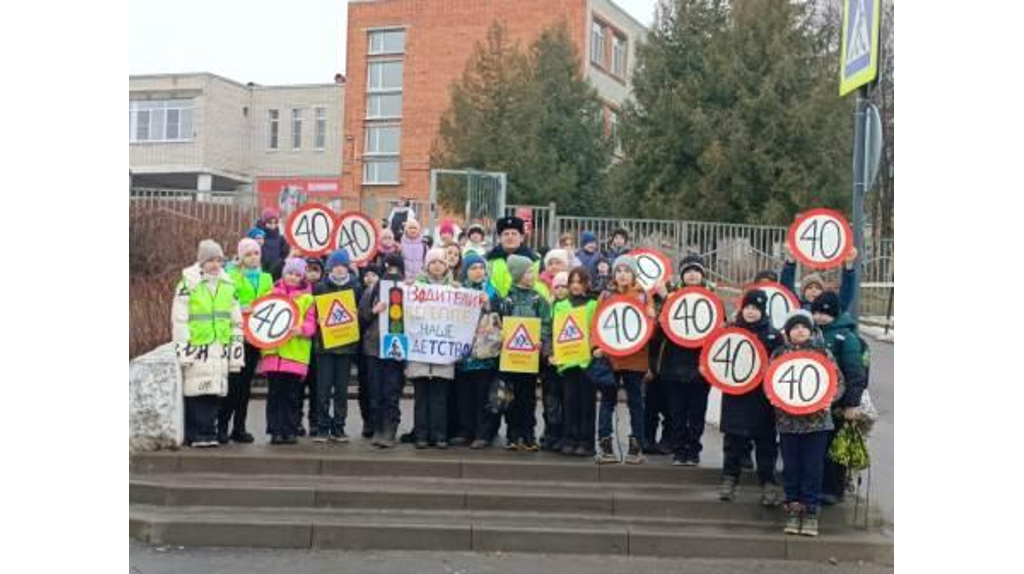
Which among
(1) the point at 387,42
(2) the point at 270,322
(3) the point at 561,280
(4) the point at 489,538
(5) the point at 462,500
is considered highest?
(1) the point at 387,42

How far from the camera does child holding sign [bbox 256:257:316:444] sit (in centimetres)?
938

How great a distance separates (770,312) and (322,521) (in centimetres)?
368

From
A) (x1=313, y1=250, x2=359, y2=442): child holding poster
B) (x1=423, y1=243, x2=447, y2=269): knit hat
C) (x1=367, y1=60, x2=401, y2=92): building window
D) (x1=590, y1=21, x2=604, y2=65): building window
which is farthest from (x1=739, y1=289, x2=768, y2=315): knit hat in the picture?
(x1=367, y1=60, x2=401, y2=92): building window

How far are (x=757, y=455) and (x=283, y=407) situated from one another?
3868 mm

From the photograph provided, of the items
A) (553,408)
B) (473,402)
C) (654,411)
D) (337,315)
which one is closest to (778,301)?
(654,411)

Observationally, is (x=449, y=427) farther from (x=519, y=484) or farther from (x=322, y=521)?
(x=322, y=521)

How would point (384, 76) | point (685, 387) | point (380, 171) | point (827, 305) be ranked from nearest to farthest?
point (827, 305)
point (685, 387)
point (384, 76)
point (380, 171)

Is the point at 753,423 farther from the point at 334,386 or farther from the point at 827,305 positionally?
the point at 334,386

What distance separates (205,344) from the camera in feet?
30.1

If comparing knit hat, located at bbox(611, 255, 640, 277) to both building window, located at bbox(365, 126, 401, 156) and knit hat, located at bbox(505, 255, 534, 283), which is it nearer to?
knit hat, located at bbox(505, 255, 534, 283)

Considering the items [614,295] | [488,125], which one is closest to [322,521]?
[614,295]

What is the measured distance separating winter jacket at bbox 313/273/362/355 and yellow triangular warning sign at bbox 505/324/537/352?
130cm

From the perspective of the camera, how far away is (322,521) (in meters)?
8.09

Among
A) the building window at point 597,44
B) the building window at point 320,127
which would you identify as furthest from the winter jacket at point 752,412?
the building window at point 320,127
